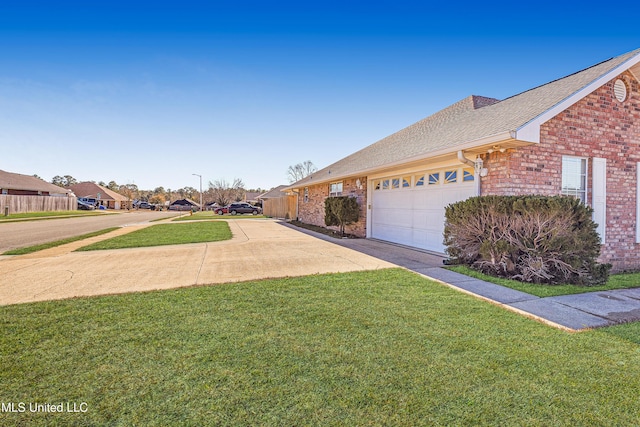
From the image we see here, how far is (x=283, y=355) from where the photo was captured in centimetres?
283

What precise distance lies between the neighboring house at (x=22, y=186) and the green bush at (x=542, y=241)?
4730 centimetres

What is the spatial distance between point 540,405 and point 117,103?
692 inches

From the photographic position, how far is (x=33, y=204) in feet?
108

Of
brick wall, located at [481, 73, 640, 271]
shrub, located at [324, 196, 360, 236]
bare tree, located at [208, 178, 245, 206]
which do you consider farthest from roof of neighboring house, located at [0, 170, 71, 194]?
brick wall, located at [481, 73, 640, 271]

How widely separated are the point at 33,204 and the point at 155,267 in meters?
37.1

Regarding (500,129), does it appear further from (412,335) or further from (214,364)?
(214,364)

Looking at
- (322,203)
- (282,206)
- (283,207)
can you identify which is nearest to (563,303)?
(322,203)

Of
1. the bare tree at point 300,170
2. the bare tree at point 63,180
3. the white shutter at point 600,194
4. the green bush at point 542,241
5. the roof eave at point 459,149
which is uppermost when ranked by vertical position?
the bare tree at point 300,170

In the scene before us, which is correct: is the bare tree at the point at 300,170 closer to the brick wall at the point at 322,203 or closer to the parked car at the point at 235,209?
the parked car at the point at 235,209

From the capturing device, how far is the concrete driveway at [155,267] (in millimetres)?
5094

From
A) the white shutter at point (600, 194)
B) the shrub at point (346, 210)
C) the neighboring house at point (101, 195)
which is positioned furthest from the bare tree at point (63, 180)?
the white shutter at point (600, 194)

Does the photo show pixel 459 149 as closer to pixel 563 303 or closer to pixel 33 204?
pixel 563 303

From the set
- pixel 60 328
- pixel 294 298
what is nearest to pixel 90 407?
pixel 60 328

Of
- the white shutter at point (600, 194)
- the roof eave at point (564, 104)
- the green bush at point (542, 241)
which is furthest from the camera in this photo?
the white shutter at point (600, 194)
